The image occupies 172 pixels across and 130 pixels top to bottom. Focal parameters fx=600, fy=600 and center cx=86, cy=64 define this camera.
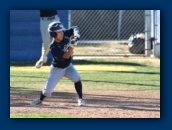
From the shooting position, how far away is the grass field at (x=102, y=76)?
36.7 feet

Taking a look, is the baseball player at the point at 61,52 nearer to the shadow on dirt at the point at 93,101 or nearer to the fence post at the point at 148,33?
the shadow on dirt at the point at 93,101

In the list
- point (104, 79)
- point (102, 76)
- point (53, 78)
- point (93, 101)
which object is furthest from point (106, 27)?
point (53, 78)

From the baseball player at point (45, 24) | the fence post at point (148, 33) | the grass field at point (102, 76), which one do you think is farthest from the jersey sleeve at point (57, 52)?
the fence post at point (148, 33)

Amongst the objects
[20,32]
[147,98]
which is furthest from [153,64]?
[147,98]

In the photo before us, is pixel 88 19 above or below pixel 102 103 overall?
above

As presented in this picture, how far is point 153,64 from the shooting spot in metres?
15.3

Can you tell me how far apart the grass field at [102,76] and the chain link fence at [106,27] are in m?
2.95

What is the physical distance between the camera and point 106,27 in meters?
19.8

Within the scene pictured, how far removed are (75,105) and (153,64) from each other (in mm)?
6592

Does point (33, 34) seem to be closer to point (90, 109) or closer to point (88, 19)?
point (88, 19)

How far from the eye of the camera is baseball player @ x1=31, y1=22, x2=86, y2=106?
8.29m

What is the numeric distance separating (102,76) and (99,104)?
3.65 metres

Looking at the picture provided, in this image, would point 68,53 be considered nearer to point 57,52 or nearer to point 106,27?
point 57,52

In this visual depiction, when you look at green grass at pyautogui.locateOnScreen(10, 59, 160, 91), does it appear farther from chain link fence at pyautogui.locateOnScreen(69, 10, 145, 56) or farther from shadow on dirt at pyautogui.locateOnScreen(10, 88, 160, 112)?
chain link fence at pyautogui.locateOnScreen(69, 10, 145, 56)
